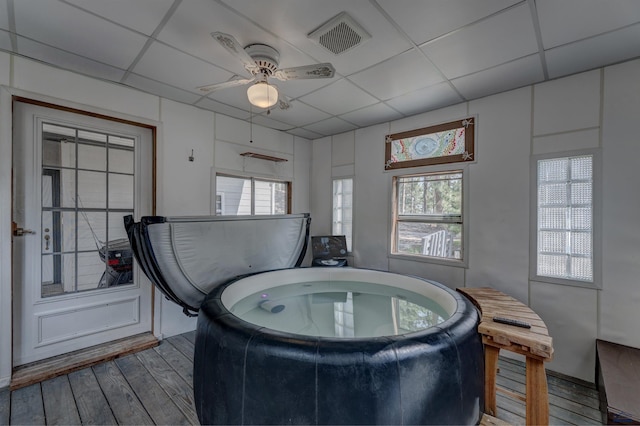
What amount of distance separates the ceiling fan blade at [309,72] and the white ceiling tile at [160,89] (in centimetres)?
133

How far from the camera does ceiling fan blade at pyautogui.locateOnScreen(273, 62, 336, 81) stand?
1.68m

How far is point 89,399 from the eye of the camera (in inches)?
72.3

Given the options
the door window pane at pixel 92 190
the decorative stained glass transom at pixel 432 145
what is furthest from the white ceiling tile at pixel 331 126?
the door window pane at pixel 92 190

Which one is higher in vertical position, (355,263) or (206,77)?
(206,77)

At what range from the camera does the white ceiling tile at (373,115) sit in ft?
9.87

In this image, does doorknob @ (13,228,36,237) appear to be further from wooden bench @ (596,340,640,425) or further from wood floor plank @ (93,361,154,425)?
wooden bench @ (596,340,640,425)

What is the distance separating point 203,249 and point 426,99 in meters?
2.60

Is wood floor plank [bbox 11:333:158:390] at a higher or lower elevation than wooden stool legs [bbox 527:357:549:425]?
lower

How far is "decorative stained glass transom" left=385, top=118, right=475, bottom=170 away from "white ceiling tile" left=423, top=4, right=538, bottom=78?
73cm

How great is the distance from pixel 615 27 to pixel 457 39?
92cm

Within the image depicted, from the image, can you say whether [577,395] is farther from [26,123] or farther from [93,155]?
[26,123]

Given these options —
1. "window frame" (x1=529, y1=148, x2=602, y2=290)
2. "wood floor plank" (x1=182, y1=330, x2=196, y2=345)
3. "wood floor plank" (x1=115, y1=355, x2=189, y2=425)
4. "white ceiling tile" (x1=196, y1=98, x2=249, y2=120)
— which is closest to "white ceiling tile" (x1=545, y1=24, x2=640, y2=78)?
"window frame" (x1=529, y1=148, x2=602, y2=290)

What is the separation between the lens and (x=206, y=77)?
7.67ft

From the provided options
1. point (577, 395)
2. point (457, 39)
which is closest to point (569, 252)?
point (577, 395)
